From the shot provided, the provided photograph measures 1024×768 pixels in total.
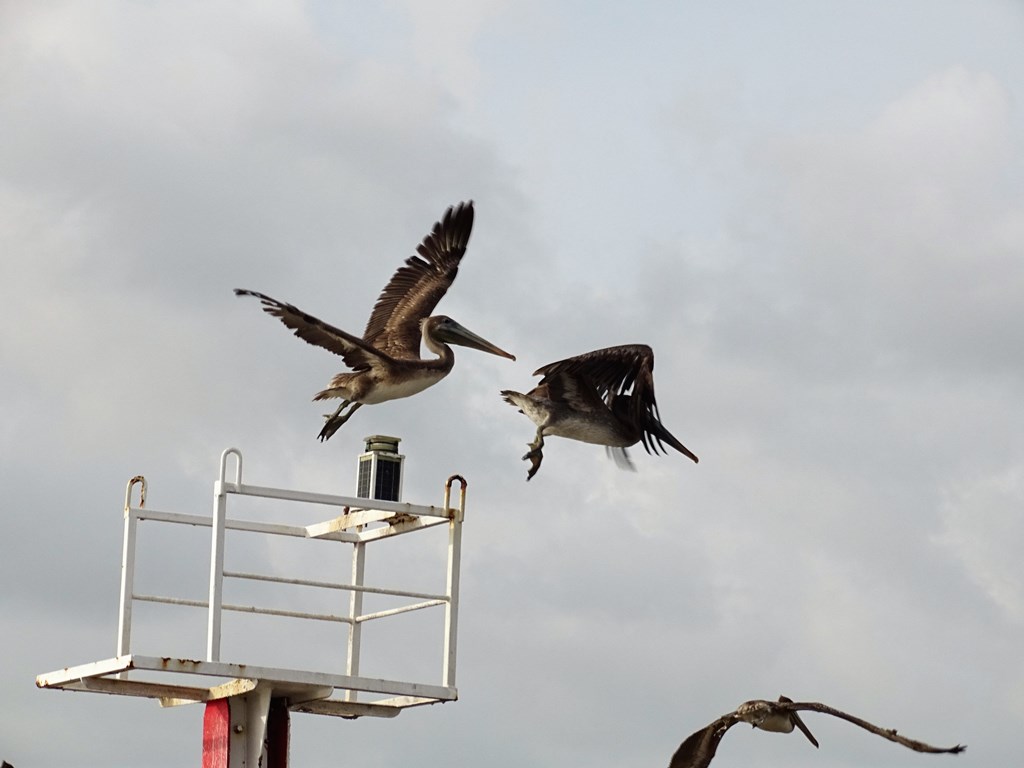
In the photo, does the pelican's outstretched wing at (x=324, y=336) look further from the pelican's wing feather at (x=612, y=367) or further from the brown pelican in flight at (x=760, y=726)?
the brown pelican in flight at (x=760, y=726)

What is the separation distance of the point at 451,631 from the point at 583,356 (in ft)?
12.9

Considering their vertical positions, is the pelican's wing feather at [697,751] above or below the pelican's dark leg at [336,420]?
below

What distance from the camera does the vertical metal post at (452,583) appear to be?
1620 cm

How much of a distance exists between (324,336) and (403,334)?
2.87 m

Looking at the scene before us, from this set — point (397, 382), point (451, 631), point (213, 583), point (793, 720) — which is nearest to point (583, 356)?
point (397, 382)

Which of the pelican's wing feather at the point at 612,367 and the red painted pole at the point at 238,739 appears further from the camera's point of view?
the pelican's wing feather at the point at 612,367

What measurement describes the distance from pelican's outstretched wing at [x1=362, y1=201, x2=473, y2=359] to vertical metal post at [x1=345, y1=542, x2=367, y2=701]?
415 centimetres

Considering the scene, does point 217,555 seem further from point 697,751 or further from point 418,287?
point 418,287

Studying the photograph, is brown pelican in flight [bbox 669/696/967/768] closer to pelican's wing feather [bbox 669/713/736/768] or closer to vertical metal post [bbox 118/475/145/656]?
pelican's wing feather [bbox 669/713/736/768]

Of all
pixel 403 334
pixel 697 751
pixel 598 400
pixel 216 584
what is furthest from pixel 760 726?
pixel 403 334

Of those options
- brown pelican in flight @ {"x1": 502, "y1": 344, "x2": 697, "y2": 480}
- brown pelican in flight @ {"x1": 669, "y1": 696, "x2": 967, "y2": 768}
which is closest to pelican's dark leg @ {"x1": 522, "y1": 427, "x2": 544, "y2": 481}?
brown pelican in flight @ {"x1": 502, "y1": 344, "x2": 697, "y2": 480}

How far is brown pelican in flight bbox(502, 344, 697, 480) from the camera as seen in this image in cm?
1911

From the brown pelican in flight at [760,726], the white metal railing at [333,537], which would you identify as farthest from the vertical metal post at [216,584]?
the brown pelican in flight at [760,726]

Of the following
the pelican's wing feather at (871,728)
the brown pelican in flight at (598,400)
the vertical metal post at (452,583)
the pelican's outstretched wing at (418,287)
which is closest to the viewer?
the pelican's wing feather at (871,728)
